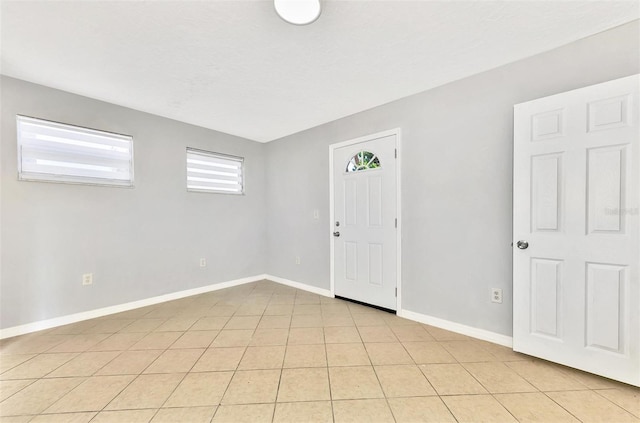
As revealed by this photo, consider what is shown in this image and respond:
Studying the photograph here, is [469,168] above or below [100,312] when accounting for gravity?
above

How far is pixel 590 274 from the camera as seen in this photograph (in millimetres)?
1758

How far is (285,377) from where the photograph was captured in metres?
1.76

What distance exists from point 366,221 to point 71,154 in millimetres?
3333

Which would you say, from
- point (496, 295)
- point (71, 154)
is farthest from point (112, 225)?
point (496, 295)

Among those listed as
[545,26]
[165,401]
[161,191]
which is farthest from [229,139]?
[545,26]

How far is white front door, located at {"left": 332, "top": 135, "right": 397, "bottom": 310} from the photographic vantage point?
9.61ft

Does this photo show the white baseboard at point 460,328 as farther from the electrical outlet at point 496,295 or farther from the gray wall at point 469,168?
the electrical outlet at point 496,295

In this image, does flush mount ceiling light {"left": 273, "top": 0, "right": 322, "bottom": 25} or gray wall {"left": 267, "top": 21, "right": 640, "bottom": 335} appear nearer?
flush mount ceiling light {"left": 273, "top": 0, "right": 322, "bottom": 25}

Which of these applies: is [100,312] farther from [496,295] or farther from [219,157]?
[496,295]

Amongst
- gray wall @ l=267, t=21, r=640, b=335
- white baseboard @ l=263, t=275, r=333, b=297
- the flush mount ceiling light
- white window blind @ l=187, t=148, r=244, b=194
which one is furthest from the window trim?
the flush mount ceiling light

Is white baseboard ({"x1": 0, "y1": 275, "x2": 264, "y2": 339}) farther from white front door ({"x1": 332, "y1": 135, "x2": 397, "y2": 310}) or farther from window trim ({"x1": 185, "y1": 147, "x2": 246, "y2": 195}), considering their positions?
white front door ({"x1": 332, "y1": 135, "x2": 397, "y2": 310})

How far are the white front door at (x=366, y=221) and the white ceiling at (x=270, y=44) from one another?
28.5 inches

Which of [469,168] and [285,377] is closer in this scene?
[285,377]

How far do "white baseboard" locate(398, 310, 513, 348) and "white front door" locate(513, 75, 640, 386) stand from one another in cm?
15
